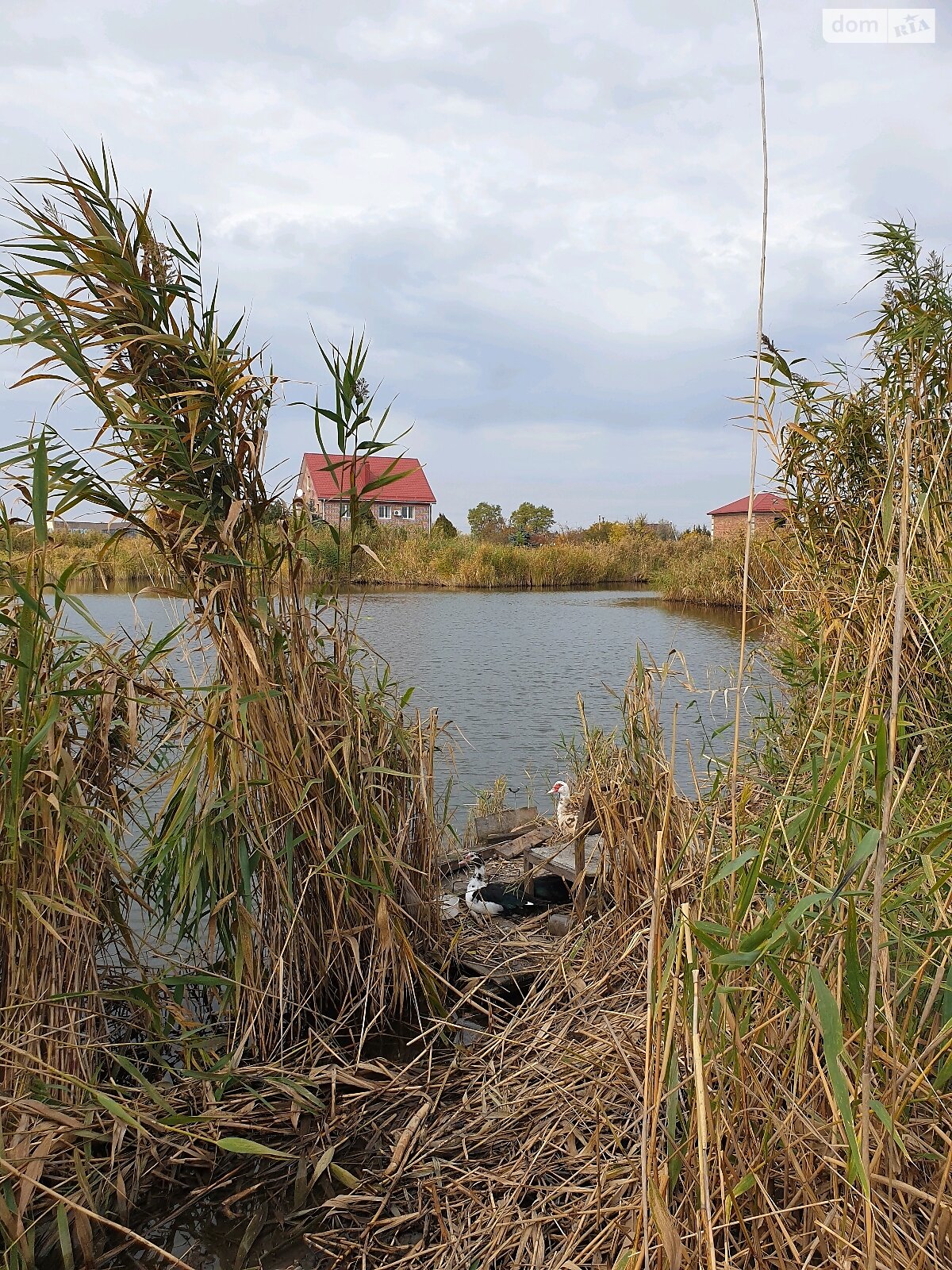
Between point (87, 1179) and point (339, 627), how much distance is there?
1741 mm

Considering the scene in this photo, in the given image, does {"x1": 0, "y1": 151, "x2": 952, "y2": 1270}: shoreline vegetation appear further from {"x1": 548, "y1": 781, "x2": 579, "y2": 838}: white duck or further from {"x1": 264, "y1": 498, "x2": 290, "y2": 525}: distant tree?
{"x1": 548, "y1": 781, "x2": 579, "y2": 838}: white duck

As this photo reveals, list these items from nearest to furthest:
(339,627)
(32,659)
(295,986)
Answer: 1. (32,659)
2. (295,986)
3. (339,627)

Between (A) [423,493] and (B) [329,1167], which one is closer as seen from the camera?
(B) [329,1167]

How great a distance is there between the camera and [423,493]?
158 ft

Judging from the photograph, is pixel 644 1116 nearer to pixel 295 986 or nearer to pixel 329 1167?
pixel 329 1167

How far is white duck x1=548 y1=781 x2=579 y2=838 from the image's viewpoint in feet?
15.4

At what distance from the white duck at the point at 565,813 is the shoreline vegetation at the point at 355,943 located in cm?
99

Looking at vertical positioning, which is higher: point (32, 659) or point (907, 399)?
point (907, 399)

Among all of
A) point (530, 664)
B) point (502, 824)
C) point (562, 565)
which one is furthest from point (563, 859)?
point (562, 565)

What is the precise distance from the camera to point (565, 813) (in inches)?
194

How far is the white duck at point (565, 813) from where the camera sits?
468 centimetres

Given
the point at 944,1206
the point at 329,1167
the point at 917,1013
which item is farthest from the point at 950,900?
the point at 329,1167

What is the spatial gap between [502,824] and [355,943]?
8.77ft

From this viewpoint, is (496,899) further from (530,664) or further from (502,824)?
(530,664)
